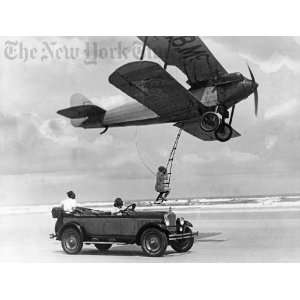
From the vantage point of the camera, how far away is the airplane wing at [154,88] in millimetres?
10326

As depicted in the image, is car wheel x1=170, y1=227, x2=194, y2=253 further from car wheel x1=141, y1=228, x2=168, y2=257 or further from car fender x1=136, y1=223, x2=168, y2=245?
car fender x1=136, y1=223, x2=168, y2=245

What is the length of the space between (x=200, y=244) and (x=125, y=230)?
2.20 metres

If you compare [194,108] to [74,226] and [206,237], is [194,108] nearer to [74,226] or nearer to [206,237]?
[206,237]

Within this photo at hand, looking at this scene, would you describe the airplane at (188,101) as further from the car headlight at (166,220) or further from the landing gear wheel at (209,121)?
the car headlight at (166,220)

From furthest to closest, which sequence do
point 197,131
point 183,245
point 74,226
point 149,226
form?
point 197,131 < point 183,245 < point 74,226 < point 149,226

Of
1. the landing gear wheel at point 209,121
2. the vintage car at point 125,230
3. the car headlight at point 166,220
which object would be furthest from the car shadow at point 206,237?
the landing gear wheel at point 209,121

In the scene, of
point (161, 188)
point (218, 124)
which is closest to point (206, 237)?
point (161, 188)

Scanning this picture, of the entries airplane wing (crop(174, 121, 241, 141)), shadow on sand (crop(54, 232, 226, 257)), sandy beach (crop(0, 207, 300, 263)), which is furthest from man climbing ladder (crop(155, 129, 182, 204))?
shadow on sand (crop(54, 232, 226, 257))

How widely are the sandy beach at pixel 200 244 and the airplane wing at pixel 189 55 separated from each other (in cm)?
333

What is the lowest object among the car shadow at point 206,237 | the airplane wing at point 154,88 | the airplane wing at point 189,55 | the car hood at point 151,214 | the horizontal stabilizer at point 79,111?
the car shadow at point 206,237

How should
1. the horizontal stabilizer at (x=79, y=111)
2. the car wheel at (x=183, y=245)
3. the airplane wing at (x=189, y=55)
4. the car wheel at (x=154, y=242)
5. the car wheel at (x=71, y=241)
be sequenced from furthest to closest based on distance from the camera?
the horizontal stabilizer at (x=79, y=111), the airplane wing at (x=189, y=55), the car wheel at (x=183, y=245), the car wheel at (x=71, y=241), the car wheel at (x=154, y=242)

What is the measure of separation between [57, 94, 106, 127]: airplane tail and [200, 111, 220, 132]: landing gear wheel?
8.04ft

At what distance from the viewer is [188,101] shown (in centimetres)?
1177
